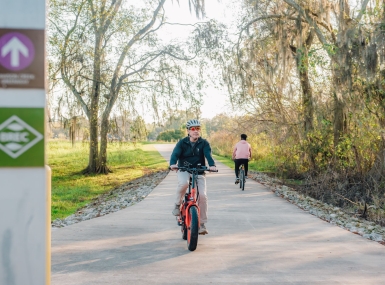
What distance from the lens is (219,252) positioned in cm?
702

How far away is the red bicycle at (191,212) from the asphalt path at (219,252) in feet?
0.58

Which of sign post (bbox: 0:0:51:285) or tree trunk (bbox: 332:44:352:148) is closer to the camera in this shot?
sign post (bbox: 0:0:51:285)

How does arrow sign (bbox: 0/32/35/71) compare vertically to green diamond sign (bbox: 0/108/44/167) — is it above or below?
above

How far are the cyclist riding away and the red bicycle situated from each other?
89 millimetres

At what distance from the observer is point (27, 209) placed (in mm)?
2742

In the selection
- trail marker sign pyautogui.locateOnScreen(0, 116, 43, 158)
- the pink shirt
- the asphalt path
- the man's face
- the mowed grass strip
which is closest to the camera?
trail marker sign pyautogui.locateOnScreen(0, 116, 43, 158)

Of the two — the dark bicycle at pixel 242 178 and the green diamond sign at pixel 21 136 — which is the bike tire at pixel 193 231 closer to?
the green diamond sign at pixel 21 136

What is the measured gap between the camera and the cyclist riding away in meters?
7.60

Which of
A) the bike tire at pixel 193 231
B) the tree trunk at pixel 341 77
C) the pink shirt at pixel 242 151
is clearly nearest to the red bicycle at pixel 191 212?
the bike tire at pixel 193 231

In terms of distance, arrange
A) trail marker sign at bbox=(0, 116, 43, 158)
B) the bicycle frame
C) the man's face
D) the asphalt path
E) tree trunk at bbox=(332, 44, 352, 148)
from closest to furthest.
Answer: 1. trail marker sign at bbox=(0, 116, 43, 158)
2. the asphalt path
3. the bicycle frame
4. the man's face
5. tree trunk at bbox=(332, 44, 352, 148)

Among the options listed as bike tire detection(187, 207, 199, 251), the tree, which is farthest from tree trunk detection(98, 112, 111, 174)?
bike tire detection(187, 207, 199, 251)

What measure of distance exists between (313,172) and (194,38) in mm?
9093

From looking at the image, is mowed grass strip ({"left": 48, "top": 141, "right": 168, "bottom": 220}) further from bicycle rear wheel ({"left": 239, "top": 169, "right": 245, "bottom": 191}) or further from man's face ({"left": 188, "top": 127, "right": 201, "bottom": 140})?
man's face ({"left": 188, "top": 127, "right": 201, "bottom": 140})

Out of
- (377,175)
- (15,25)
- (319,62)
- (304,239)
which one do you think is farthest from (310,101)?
(15,25)
